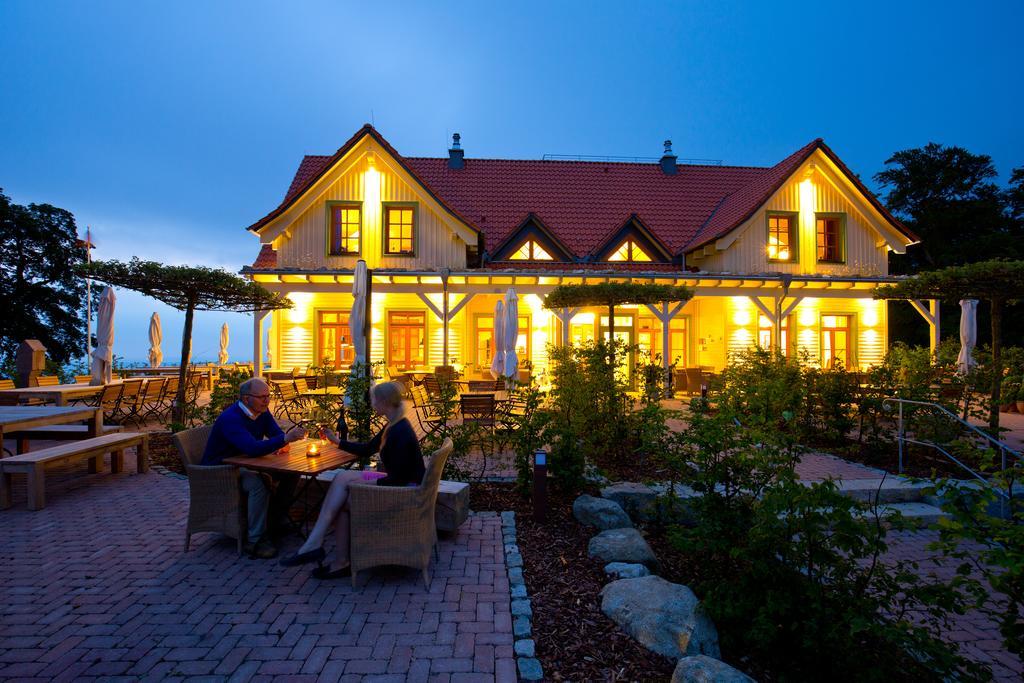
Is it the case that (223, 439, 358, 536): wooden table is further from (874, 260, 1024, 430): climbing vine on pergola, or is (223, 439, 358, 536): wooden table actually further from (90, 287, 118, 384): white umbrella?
(874, 260, 1024, 430): climbing vine on pergola

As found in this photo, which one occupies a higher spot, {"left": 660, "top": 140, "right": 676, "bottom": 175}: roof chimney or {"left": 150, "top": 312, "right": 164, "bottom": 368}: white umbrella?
{"left": 660, "top": 140, "right": 676, "bottom": 175}: roof chimney

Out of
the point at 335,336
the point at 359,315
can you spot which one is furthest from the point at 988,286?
the point at 335,336

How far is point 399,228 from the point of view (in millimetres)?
14922

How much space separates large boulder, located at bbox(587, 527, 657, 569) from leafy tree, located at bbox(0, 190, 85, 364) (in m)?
27.4

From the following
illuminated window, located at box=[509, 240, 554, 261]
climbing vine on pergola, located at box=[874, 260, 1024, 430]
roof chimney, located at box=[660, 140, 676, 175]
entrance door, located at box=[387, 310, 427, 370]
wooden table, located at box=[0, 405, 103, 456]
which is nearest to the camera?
wooden table, located at box=[0, 405, 103, 456]

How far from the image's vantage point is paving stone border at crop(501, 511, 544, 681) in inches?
97.0

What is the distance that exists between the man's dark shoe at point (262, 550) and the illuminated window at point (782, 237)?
16116mm

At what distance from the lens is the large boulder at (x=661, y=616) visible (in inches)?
105

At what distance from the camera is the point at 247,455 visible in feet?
12.6

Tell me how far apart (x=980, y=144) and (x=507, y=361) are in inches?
8028

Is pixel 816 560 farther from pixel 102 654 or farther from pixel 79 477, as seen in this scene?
pixel 79 477

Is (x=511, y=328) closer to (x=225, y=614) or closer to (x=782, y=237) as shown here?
(x=225, y=614)

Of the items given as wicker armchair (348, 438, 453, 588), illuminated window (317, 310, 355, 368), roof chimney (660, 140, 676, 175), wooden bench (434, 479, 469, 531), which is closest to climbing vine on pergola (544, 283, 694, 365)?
wooden bench (434, 479, 469, 531)

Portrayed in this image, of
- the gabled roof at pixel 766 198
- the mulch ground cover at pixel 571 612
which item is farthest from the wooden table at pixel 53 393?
the gabled roof at pixel 766 198
